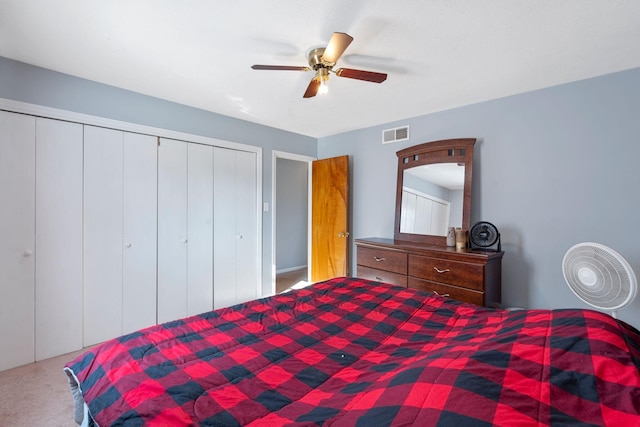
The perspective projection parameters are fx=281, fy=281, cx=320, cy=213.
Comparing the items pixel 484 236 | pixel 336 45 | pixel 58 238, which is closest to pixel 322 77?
pixel 336 45

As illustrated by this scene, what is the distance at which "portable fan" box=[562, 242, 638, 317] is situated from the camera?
171cm

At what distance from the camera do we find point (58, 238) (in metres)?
2.38

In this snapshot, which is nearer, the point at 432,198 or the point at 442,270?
the point at 442,270

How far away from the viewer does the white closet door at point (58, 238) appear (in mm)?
2305

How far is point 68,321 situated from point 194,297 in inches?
41.7

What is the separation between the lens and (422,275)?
8.93 ft

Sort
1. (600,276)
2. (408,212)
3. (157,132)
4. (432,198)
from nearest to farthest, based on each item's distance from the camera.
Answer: (600,276), (157,132), (432,198), (408,212)

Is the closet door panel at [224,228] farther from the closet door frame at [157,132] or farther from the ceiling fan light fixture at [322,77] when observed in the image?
the ceiling fan light fixture at [322,77]

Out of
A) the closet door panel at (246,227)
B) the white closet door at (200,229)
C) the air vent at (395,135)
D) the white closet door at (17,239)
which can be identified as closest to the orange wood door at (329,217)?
the air vent at (395,135)

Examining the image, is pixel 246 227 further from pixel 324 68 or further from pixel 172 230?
pixel 324 68

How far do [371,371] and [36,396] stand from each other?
235 cm

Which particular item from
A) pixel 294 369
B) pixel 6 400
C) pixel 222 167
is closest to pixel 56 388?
pixel 6 400

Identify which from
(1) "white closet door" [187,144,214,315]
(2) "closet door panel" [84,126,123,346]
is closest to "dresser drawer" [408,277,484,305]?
(1) "white closet door" [187,144,214,315]

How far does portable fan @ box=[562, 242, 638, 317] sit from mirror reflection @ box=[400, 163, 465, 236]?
3.44 feet
